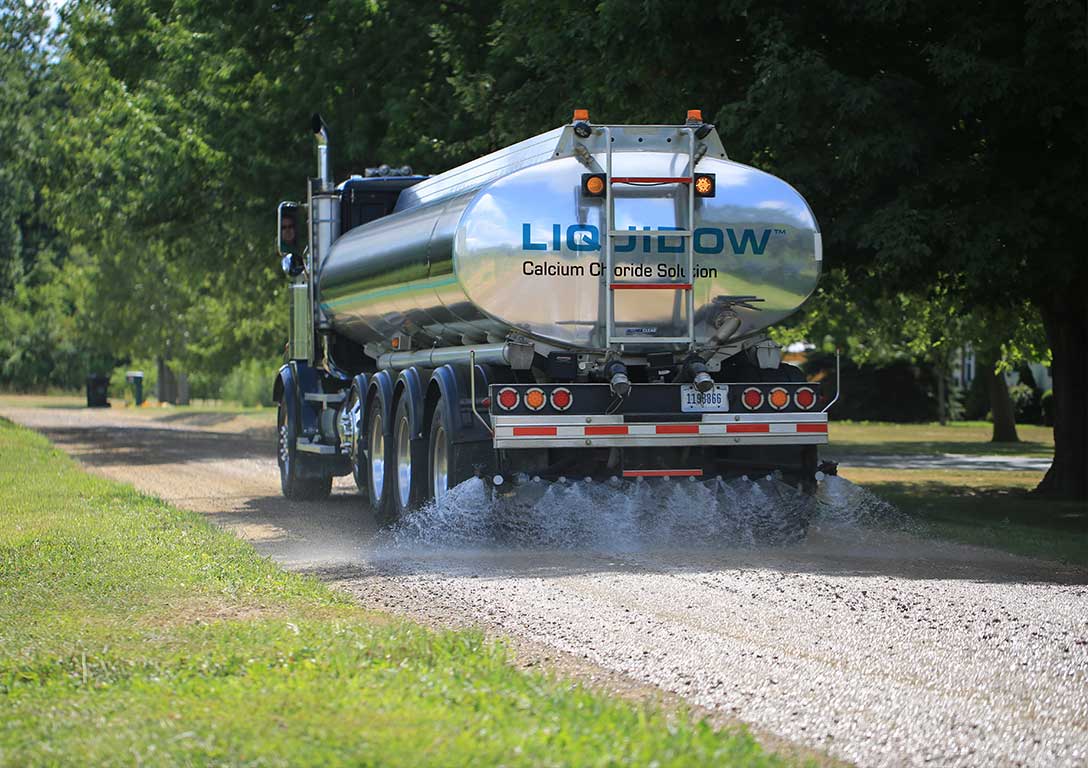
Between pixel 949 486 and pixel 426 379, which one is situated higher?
pixel 426 379

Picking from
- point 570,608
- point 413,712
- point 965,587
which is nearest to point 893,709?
point 413,712

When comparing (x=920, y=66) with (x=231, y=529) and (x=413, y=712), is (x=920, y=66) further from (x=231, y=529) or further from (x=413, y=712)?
(x=413, y=712)

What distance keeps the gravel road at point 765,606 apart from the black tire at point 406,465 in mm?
342

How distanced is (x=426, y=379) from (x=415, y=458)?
70 centimetres

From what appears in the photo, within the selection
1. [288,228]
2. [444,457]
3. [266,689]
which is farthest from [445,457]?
[266,689]

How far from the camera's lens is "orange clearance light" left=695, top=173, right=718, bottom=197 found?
12.7 m

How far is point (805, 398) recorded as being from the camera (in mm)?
13133

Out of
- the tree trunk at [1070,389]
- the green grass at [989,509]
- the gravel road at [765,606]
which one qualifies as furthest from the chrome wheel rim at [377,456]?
the tree trunk at [1070,389]

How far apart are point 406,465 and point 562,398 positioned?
2375 mm

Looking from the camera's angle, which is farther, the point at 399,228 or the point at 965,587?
the point at 399,228

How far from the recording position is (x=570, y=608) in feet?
30.5

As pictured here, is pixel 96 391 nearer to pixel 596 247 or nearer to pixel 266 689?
pixel 596 247

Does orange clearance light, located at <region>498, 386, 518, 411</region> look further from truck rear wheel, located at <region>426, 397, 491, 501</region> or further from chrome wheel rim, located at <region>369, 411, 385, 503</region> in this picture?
chrome wheel rim, located at <region>369, 411, 385, 503</region>

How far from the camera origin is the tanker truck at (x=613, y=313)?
12.4 m
